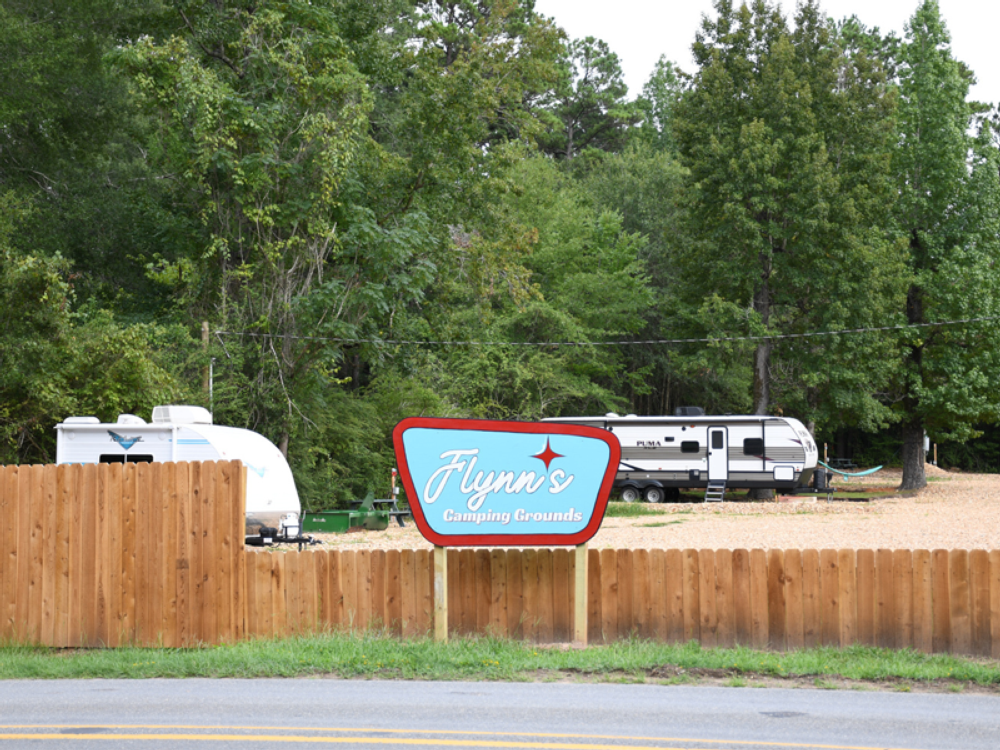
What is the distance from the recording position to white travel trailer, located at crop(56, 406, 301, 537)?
49.1ft

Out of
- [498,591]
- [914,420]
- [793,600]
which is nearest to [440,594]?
[498,591]

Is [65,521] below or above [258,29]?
below

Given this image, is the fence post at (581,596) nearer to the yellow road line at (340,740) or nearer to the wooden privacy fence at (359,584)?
the wooden privacy fence at (359,584)

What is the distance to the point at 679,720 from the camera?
6703 millimetres

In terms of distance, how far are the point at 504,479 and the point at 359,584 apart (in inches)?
71.2

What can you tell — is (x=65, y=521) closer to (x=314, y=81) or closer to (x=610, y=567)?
(x=610, y=567)

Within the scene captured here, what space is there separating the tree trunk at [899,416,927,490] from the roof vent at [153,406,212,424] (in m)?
27.5

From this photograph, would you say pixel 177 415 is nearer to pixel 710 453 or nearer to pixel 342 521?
pixel 342 521

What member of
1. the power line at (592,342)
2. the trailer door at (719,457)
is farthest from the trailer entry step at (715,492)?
the power line at (592,342)

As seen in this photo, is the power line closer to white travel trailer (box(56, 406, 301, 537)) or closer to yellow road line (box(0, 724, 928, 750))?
white travel trailer (box(56, 406, 301, 537))

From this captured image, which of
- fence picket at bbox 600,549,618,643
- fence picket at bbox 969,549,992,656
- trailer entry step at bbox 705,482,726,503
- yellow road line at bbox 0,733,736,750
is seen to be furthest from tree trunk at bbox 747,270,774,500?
yellow road line at bbox 0,733,736,750

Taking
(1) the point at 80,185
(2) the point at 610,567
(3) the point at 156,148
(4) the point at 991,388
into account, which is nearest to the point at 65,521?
(2) the point at 610,567

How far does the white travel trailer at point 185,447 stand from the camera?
15.0 meters

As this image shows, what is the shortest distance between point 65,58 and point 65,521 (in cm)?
2028
